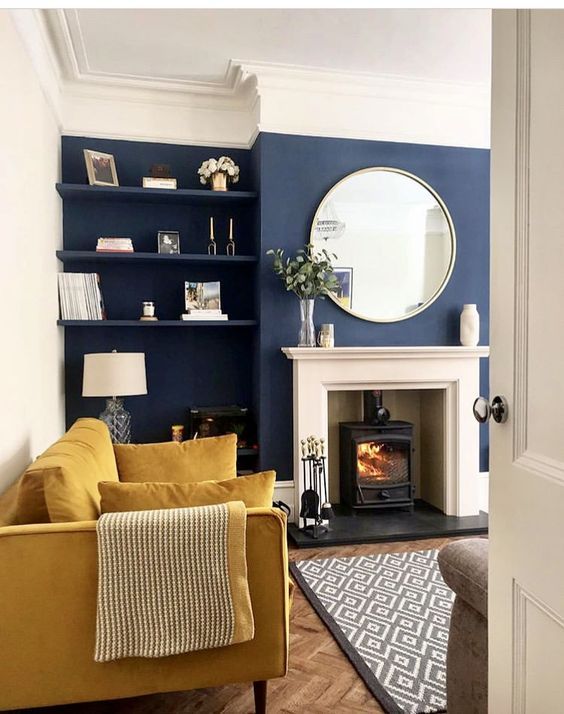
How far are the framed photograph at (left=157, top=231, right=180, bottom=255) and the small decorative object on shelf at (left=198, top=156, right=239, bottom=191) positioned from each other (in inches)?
16.3

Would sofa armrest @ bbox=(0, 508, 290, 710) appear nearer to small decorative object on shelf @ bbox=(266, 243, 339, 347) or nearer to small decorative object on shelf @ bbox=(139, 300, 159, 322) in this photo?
small decorative object on shelf @ bbox=(266, 243, 339, 347)

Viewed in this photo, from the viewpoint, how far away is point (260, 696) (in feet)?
5.94

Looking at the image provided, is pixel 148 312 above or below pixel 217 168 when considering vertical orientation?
below

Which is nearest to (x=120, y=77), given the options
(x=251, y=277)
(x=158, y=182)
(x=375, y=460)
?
(x=158, y=182)

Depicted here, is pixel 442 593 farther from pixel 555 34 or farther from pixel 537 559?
pixel 555 34

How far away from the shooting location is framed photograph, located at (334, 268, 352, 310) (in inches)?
158

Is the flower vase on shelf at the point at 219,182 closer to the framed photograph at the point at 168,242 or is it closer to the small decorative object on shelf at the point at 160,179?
the small decorative object on shelf at the point at 160,179

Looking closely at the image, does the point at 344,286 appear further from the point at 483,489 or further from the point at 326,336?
the point at 483,489

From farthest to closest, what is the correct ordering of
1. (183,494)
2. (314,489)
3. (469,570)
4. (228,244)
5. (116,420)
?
1. (228,244)
2. (314,489)
3. (116,420)
4. (183,494)
5. (469,570)

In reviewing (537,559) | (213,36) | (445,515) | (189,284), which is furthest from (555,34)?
(445,515)

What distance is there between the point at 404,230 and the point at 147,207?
70.9 inches

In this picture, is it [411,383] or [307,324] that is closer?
[307,324]

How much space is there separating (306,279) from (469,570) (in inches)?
96.9

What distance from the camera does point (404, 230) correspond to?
4133 mm
